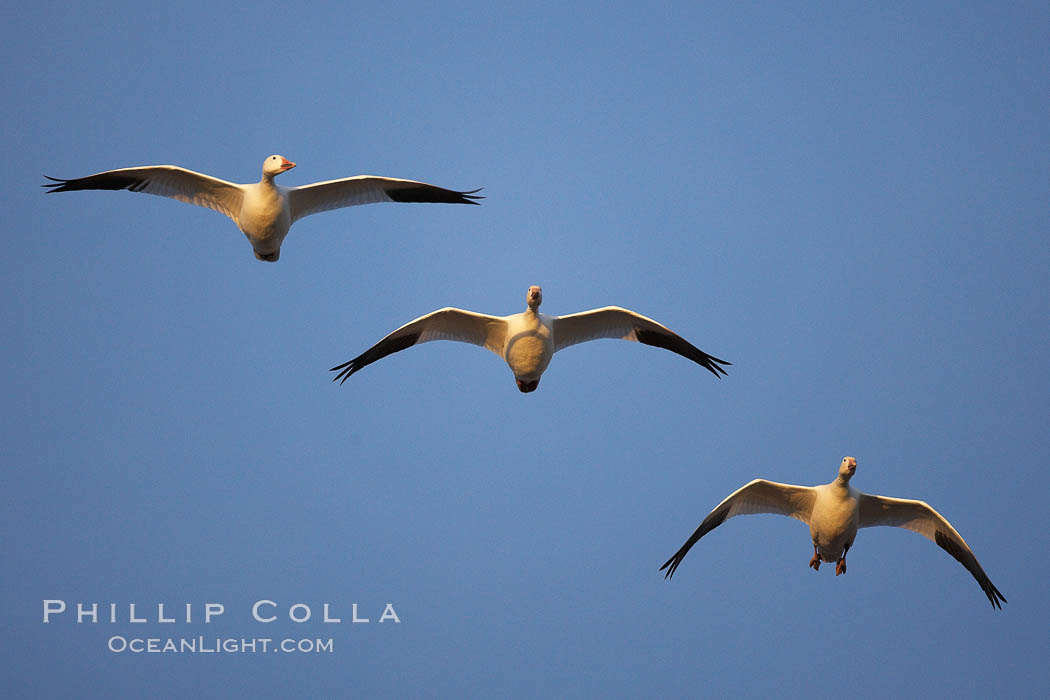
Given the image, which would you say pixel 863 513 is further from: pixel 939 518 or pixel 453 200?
pixel 453 200

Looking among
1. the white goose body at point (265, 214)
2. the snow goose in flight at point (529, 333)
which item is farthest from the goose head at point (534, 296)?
the white goose body at point (265, 214)

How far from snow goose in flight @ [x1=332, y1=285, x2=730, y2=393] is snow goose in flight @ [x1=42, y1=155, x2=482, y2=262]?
197cm

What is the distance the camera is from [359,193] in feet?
58.6

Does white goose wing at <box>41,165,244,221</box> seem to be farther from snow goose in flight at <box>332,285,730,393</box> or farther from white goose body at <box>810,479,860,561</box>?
white goose body at <box>810,479,860,561</box>

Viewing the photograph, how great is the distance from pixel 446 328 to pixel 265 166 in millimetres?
3790

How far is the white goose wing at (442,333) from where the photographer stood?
56.8ft

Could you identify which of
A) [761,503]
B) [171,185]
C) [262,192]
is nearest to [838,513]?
[761,503]

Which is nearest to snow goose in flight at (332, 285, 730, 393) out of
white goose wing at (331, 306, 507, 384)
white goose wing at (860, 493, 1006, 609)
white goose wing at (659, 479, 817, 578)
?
white goose wing at (331, 306, 507, 384)

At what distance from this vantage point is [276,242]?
17.5m

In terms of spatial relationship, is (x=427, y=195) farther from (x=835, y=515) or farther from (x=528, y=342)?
(x=835, y=515)

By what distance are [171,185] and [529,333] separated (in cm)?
621

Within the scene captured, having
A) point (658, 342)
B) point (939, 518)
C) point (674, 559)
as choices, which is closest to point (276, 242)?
point (658, 342)

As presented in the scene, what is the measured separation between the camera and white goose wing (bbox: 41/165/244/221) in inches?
679

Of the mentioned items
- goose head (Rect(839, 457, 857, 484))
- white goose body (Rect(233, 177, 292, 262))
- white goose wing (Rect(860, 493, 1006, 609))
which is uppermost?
white goose body (Rect(233, 177, 292, 262))
